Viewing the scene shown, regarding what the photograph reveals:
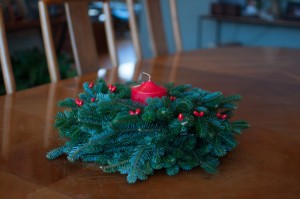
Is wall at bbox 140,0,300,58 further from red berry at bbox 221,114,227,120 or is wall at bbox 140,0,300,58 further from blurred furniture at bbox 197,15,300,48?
red berry at bbox 221,114,227,120

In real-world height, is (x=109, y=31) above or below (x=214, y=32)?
above

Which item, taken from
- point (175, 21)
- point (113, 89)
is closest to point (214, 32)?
point (175, 21)

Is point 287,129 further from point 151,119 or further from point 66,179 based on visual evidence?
point 66,179

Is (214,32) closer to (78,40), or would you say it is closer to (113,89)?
(78,40)

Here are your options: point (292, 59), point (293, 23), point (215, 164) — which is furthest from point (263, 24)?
point (215, 164)

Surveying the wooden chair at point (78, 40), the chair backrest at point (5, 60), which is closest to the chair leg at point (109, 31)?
the wooden chair at point (78, 40)

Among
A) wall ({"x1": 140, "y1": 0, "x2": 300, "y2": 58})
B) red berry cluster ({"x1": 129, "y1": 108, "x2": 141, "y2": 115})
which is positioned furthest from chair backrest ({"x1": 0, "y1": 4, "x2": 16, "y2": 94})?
wall ({"x1": 140, "y1": 0, "x2": 300, "y2": 58})
